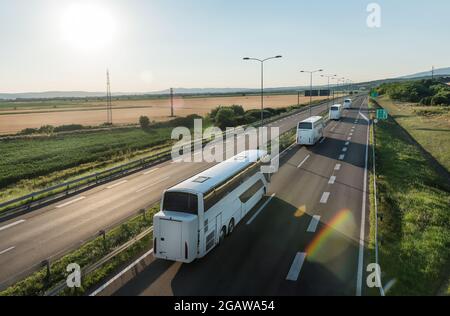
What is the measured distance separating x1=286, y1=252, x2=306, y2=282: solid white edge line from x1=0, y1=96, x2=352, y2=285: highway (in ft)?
33.6

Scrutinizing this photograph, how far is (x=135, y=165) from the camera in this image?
1388 inches

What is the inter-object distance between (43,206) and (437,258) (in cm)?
2263

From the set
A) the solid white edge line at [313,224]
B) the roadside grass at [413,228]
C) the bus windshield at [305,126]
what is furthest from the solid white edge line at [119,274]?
the bus windshield at [305,126]

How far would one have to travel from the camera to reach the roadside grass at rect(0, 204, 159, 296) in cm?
1314

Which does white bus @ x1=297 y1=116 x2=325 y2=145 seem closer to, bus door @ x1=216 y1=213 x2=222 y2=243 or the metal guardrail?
bus door @ x1=216 y1=213 x2=222 y2=243

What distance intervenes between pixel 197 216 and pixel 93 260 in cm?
509

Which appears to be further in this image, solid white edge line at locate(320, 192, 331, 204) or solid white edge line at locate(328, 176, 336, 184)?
solid white edge line at locate(328, 176, 336, 184)

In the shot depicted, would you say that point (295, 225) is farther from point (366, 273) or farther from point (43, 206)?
point (43, 206)

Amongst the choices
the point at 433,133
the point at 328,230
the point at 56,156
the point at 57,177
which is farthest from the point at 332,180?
the point at 433,133

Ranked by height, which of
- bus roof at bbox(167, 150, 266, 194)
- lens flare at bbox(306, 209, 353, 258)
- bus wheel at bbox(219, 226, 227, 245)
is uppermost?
bus roof at bbox(167, 150, 266, 194)

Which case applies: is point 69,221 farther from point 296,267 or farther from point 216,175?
point 296,267

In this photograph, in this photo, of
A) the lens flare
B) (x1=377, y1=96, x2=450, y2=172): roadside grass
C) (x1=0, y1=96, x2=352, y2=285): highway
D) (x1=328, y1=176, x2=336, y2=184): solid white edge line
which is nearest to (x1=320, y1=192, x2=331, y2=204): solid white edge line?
the lens flare

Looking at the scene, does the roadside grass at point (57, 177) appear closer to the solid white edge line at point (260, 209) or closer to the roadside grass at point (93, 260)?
the roadside grass at point (93, 260)
